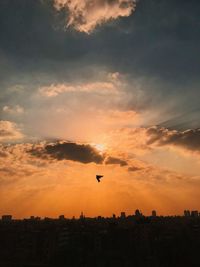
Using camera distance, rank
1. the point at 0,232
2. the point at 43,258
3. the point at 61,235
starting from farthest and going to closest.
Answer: the point at 0,232
the point at 61,235
the point at 43,258

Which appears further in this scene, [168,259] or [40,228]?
[40,228]

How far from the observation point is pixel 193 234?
128 metres

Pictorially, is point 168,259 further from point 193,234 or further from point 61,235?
point 61,235

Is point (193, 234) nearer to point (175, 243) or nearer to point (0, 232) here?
point (175, 243)

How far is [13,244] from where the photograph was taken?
4894 inches

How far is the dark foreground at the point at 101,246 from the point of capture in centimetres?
10169

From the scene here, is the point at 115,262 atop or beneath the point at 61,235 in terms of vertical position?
beneath

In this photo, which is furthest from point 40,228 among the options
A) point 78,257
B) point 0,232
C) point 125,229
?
point 78,257

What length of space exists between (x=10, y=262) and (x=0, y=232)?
3789cm

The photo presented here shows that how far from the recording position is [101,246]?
11306cm

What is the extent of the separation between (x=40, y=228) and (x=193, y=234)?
189 ft

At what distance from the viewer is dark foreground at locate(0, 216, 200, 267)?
101688mm

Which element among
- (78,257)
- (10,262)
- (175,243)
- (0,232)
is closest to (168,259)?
(175,243)

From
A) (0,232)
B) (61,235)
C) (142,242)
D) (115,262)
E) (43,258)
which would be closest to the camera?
(115,262)
